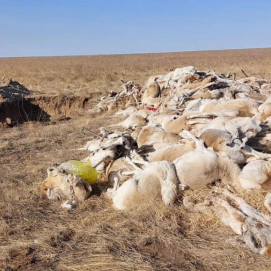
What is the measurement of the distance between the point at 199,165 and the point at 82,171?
1767 mm

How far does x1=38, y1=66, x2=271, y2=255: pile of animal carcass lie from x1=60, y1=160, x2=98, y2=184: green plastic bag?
176mm

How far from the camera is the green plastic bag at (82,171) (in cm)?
533

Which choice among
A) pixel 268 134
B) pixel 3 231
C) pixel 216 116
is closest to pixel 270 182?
pixel 268 134

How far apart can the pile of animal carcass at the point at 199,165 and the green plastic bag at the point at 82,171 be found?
18cm

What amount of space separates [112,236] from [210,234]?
1087 millimetres

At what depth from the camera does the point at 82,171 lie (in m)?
5.37

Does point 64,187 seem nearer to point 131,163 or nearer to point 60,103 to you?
point 131,163

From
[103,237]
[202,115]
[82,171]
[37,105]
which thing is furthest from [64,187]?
[37,105]

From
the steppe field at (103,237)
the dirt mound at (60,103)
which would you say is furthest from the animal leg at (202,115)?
the dirt mound at (60,103)

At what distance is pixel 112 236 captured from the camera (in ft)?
13.3

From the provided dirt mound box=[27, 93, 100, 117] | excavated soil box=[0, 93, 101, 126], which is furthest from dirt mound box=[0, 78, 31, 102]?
dirt mound box=[27, 93, 100, 117]

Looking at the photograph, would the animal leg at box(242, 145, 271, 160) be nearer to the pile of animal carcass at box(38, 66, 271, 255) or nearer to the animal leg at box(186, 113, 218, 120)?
the pile of animal carcass at box(38, 66, 271, 255)

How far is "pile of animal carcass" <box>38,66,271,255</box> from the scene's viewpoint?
429 cm

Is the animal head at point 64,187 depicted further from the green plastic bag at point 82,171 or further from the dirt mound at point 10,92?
the dirt mound at point 10,92
